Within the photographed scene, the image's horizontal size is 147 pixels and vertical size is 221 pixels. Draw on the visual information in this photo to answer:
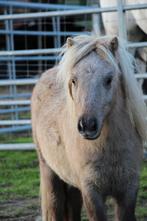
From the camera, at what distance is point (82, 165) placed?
11.9ft

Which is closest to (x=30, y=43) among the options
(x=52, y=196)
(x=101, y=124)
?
(x=52, y=196)

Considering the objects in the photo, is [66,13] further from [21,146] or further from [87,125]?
[87,125]

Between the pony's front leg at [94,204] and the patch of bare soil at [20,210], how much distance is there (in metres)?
1.35

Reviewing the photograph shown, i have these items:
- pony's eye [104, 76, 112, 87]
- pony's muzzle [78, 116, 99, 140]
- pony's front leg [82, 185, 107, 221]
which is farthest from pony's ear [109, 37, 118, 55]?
pony's front leg [82, 185, 107, 221]

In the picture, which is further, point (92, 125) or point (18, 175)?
point (18, 175)

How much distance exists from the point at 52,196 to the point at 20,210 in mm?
861

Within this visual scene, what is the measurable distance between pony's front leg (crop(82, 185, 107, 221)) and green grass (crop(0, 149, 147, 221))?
3.84 feet

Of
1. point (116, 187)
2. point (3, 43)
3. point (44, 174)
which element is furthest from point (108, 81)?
point (3, 43)

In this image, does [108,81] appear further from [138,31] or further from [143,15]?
[138,31]

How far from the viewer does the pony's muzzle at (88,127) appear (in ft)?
10.5

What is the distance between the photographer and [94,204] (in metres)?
3.55

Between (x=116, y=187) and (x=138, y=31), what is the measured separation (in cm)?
429

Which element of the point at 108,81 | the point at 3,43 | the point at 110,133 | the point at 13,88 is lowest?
the point at 110,133

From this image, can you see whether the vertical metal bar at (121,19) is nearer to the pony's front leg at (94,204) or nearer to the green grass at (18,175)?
the green grass at (18,175)
